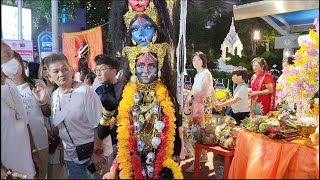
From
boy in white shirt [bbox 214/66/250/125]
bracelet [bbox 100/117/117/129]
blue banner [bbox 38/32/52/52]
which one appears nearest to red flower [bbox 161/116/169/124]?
bracelet [bbox 100/117/117/129]

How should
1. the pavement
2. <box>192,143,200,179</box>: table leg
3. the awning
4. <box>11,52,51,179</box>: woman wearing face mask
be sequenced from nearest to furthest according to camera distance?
<box>11,52,51,179</box>: woman wearing face mask, the pavement, <box>192,143,200,179</box>: table leg, the awning

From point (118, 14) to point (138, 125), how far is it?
→ 80 cm

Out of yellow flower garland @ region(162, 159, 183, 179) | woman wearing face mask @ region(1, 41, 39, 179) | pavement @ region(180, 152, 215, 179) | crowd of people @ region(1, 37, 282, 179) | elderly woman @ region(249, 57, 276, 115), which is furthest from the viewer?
elderly woman @ region(249, 57, 276, 115)

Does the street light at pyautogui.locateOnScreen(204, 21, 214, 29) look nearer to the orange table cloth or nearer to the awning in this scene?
the awning

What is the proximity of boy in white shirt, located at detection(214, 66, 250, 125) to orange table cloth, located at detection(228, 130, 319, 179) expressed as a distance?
1406 millimetres

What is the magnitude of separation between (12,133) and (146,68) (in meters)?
0.96

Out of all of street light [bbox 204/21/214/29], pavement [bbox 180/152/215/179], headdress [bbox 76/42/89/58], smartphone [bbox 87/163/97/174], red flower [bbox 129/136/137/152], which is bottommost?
pavement [bbox 180/152/215/179]

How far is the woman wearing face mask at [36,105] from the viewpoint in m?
2.81

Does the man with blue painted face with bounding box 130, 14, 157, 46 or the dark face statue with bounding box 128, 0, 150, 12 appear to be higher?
the dark face statue with bounding box 128, 0, 150, 12

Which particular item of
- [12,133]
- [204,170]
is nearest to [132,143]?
[12,133]

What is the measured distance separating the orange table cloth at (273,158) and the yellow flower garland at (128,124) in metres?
0.46

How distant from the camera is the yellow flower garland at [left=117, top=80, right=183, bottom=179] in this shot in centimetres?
243

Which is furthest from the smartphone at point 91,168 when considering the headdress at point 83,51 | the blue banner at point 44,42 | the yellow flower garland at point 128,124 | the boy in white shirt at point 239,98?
the blue banner at point 44,42

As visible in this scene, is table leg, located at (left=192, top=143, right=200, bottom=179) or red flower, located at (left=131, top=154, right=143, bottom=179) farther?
table leg, located at (left=192, top=143, right=200, bottom=179)
